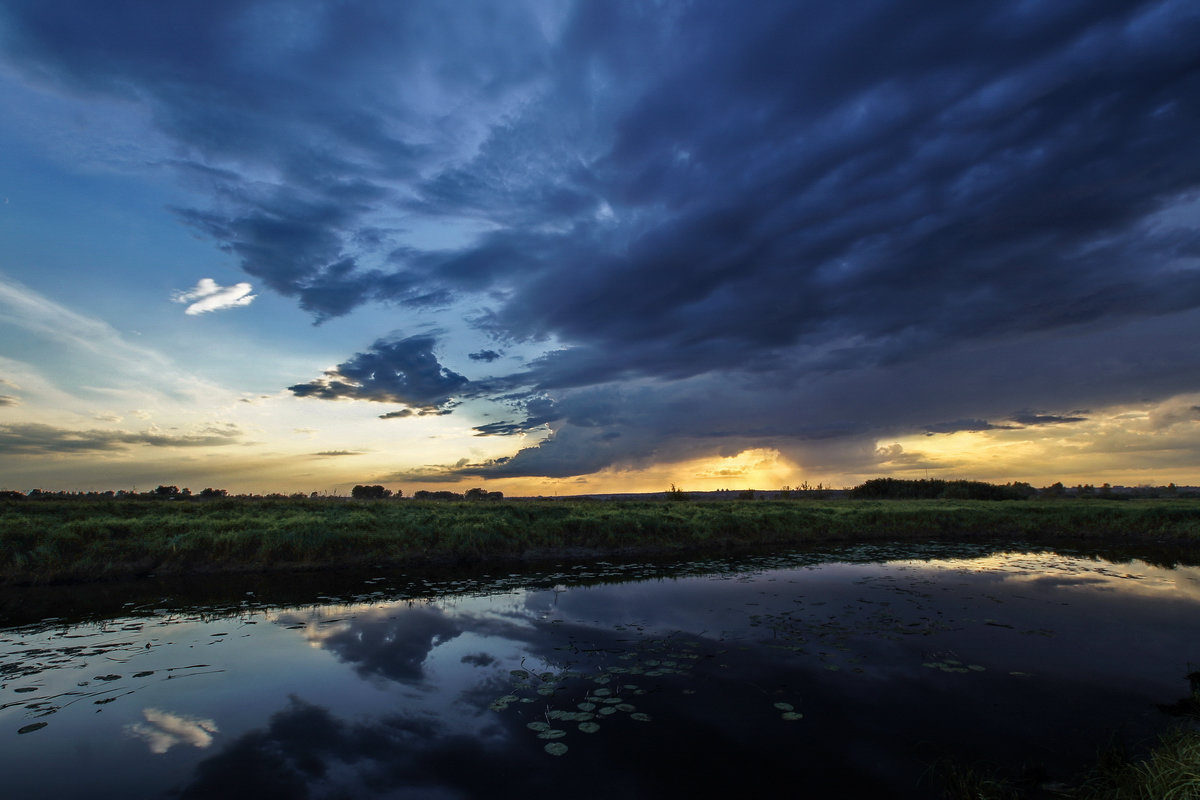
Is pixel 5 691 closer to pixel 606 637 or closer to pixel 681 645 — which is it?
pixel 606 637

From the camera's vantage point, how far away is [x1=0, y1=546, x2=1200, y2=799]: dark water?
605 cm

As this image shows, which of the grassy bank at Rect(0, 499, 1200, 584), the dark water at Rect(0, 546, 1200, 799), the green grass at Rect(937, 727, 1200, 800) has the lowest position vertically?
the dark water at Rect(0, 546, 1200, 799)


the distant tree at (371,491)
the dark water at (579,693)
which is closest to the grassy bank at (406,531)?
the dark water at (579,693)

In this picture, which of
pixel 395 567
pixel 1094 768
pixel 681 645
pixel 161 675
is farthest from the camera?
pixel 395 567

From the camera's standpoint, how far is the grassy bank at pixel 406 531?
17.6 m

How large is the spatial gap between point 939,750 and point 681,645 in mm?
4985

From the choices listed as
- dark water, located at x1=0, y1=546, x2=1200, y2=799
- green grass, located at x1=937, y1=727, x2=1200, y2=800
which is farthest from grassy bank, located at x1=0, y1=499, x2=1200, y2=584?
green grass, located at x1=937, y1=727, x2=1200, y2=800

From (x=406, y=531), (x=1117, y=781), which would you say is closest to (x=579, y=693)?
(x=1117, y=781)

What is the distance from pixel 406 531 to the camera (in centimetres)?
2181

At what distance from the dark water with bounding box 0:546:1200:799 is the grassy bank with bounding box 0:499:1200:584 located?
4151 mm

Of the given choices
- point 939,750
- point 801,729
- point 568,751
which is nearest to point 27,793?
point 568,751

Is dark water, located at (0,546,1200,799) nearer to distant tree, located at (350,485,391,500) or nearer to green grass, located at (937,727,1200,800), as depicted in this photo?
green grass, located at (937,727,1200,800)

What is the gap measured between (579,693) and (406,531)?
51.9 ft

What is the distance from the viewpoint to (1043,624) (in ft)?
40.1
